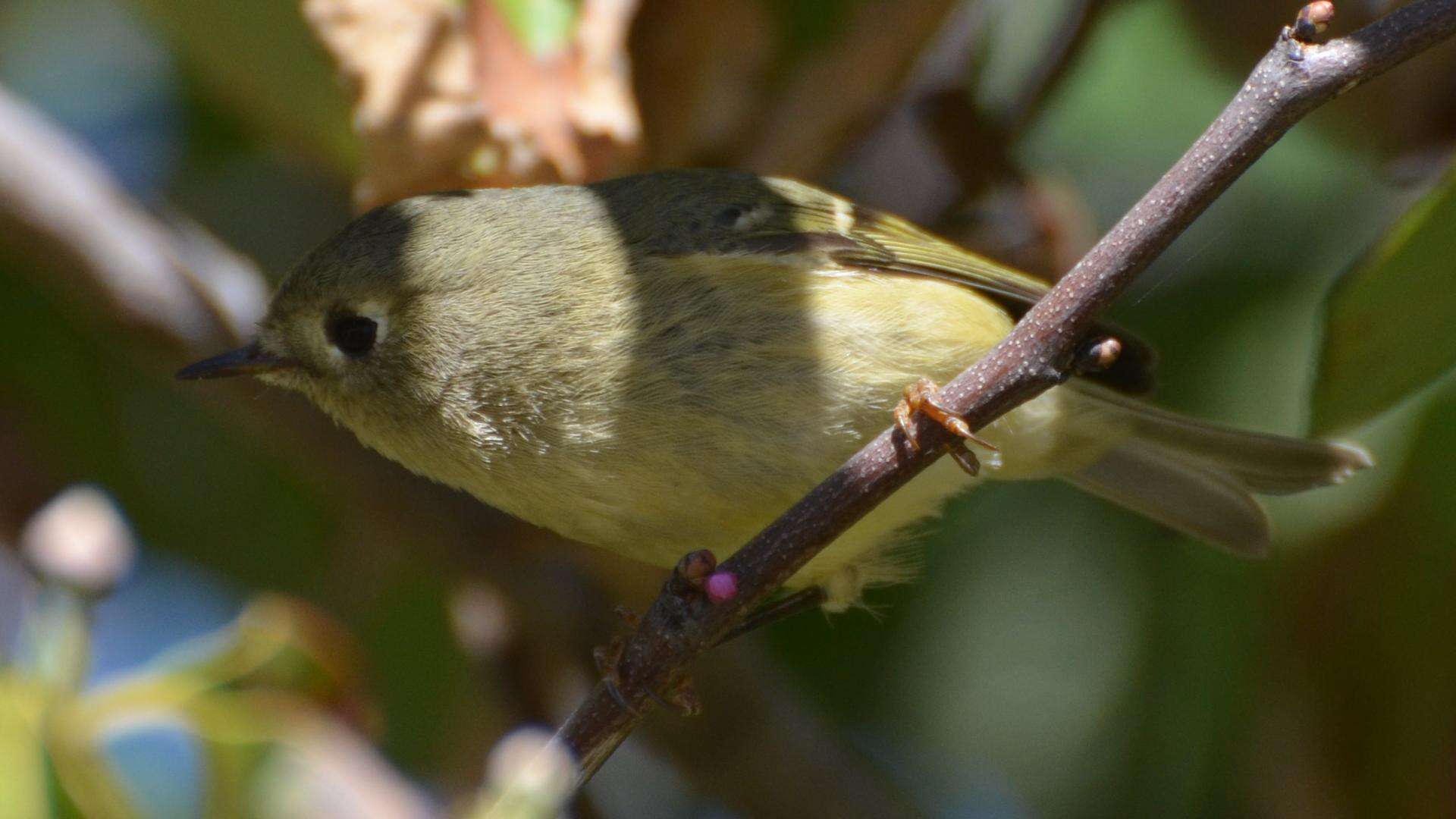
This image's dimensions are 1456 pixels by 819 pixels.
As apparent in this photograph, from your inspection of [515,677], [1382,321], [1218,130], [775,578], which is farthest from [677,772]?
[1218,130]

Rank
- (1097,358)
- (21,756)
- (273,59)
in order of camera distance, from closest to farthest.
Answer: (21,756), (1097,358), (273,59)

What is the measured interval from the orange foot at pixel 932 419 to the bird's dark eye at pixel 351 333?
0.78 metres

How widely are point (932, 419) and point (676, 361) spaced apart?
42 centimetres

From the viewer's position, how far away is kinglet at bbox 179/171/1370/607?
6.50 feet

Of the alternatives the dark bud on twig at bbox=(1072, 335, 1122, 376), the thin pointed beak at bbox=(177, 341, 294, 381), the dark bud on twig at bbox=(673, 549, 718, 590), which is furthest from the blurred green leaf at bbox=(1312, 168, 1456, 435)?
the thin pointed beak at bbox=(177, 341, 294, 381)

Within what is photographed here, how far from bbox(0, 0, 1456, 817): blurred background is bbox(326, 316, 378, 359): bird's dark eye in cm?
24

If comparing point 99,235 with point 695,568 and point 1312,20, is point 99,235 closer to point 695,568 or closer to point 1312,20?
point 695,568

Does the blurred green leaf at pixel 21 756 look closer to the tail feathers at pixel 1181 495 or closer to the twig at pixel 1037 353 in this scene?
the twig at pixel 1037 353

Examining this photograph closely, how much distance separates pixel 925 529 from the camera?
8.01 feet

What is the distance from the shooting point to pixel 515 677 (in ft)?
8.76

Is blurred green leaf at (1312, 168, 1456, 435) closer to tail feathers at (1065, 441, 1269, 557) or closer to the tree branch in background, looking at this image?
tail feathers at (1065, 441, 1269, 557)

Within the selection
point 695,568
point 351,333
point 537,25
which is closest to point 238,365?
point 351,333

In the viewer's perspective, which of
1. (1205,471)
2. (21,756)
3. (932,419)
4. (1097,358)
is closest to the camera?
(21,756)

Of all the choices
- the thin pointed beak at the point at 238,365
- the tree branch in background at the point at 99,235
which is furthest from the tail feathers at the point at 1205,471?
the tree branch in background at the point at 99,235
